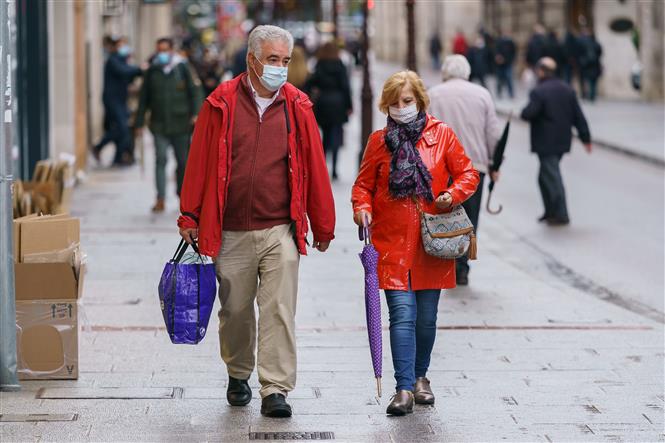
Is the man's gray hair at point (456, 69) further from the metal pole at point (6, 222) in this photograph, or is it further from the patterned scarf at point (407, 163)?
the metal pole at point (6, 222)

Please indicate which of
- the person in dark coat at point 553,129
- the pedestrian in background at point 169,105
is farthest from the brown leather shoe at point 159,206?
the person in dark coat at point 553,129

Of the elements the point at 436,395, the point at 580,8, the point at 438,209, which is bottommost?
the point at 436,395

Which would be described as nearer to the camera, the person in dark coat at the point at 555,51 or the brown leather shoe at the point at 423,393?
the brown leather shoe at the point at 423,393

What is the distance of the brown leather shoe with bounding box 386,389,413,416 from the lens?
6.71 meters

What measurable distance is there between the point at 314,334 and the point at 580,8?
115 ft

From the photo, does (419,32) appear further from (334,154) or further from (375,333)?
(375,333)

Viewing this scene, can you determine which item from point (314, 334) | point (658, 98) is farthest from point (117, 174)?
point (658, 98)

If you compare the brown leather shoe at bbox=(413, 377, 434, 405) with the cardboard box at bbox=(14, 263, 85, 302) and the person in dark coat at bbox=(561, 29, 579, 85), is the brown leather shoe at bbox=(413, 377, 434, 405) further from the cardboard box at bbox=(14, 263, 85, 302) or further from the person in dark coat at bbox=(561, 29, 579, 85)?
the person in dark coat at bbox=(561, 29, 579, 85)

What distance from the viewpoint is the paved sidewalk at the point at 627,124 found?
23.0 metres

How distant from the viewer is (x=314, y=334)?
884cm

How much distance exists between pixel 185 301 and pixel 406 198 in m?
1.13

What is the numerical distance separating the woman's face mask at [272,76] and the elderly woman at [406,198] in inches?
20.6

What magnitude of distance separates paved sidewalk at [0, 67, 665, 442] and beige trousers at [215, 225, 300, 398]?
0.22 m

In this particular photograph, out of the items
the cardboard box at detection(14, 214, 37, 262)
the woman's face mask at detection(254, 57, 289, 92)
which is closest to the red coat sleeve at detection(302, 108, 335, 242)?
the woman's face mask at detection(254, 57, 289, 92)
